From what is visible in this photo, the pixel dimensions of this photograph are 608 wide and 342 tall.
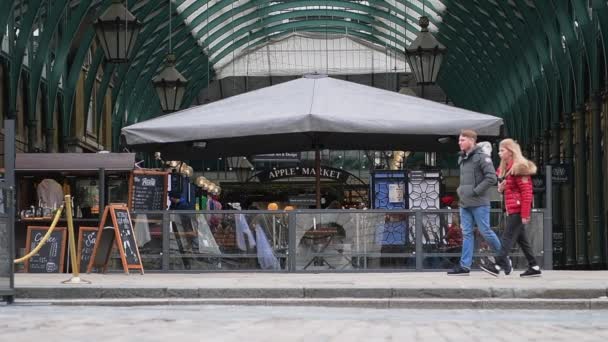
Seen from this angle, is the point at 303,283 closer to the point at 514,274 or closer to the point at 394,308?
the point at 394,308

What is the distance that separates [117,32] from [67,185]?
2999 mm

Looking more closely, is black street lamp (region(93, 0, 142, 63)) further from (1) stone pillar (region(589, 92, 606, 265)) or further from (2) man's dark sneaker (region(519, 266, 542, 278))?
(1) stone pillar (region(589, 92, 606, 265))

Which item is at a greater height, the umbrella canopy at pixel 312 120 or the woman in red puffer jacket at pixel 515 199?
the umbrella canopy at pixel 312 120

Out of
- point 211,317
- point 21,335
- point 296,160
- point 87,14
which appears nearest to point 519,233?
point 211,317

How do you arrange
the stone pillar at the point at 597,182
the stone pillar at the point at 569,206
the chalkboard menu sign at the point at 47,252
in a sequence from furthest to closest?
1. the stone pillar at the point at 569,206
2. the stone pillar at the point at 597,182
3. the chalkboard menu sign at the point at 47,252

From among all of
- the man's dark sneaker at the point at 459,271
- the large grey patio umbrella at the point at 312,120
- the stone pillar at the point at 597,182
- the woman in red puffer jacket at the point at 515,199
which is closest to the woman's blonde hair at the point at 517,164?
the woman in red puffer jacket at the point at 515,199

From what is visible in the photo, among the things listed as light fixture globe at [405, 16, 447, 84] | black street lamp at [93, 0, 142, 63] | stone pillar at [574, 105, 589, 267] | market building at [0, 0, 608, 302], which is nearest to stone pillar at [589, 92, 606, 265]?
market building at [0, 0, 608, 302]

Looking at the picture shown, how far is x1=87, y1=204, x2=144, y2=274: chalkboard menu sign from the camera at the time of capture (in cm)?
1745

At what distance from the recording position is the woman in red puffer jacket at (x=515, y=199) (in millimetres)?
15594

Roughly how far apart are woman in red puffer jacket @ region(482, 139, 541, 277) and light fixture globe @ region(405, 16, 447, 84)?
8.40 meters

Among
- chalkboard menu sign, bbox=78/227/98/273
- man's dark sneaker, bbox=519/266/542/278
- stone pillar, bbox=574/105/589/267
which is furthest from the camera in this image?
stone pillar, bbox=574/105/589/267

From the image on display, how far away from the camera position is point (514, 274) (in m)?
16.8

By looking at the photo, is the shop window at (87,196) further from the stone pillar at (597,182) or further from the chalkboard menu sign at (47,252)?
the stone pillar at (597,182)

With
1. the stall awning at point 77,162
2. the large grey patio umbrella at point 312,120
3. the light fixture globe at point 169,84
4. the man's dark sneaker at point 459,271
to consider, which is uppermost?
the light fixture globe at point 169,84
